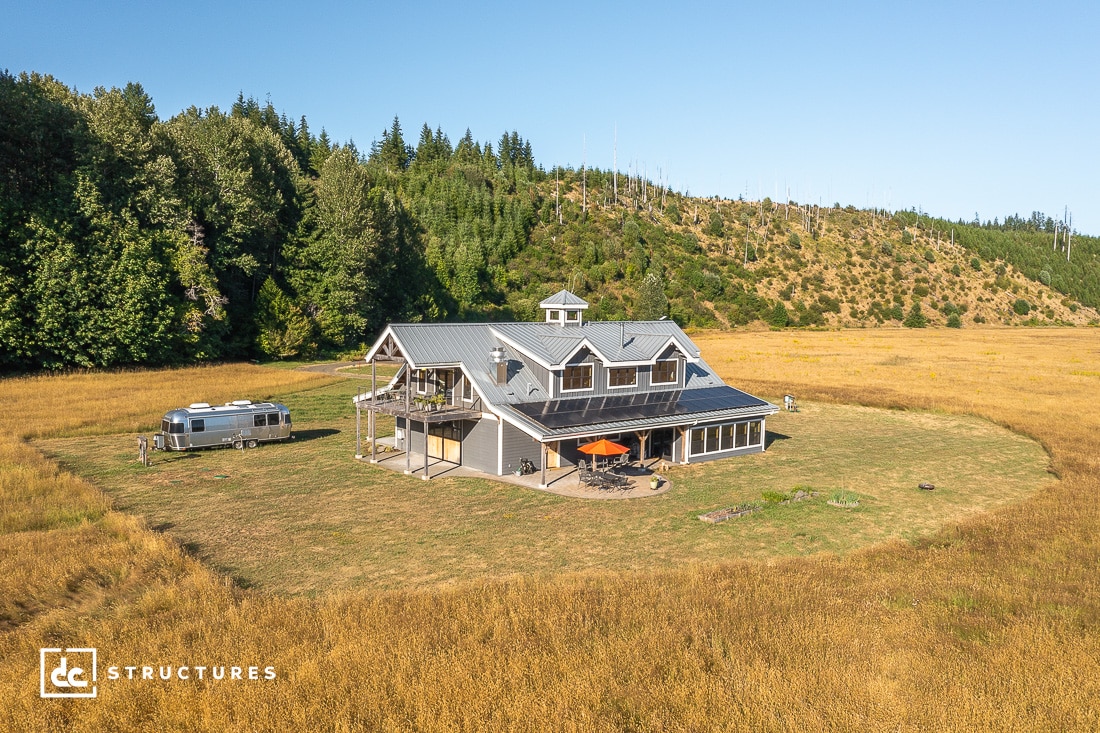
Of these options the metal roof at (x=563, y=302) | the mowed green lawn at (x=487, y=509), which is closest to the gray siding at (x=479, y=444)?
the mowed green lawn at (x=487, y=509)

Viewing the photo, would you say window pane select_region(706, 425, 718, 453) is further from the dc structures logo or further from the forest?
the forest

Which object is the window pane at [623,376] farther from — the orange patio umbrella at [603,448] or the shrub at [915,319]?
the shrub at [915,319]

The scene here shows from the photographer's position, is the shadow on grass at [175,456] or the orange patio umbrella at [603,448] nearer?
the orange patio umbrella at [603,448]

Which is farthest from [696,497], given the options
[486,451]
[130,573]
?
[130,573]

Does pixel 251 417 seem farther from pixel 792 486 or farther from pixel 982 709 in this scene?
pixel 982 709

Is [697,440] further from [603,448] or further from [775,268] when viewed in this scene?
[775,268]
